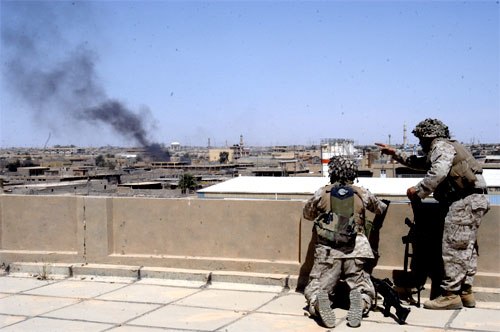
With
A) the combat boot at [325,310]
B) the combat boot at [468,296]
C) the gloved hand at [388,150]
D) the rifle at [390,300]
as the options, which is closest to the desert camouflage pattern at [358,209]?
the rifle at [390,300]

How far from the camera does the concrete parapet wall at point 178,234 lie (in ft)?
20.6

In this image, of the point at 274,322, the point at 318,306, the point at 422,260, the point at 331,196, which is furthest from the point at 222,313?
the point at 422,260

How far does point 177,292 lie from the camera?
21.6 feet

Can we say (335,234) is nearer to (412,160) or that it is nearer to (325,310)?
(325,310)

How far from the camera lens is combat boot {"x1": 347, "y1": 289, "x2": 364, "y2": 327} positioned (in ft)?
17.0

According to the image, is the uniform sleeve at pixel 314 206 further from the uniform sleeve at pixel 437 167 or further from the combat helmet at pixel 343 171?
the uniform sleeve at pixel 437 167

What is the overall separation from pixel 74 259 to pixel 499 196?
1583 centimetres

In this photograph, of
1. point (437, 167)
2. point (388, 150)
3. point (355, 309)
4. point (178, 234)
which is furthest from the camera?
point (178, 234)

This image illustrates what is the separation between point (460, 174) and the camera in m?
5.45

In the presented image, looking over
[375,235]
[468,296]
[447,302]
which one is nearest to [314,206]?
[375,235]

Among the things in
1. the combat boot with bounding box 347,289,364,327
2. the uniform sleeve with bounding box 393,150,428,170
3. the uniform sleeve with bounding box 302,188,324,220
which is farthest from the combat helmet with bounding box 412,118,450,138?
the combat boot with bounding box 347,289,364,327

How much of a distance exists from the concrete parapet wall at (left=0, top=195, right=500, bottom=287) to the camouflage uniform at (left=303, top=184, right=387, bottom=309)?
27.5 inches

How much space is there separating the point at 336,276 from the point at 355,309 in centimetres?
41

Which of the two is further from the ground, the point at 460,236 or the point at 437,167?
the point at 437,167
